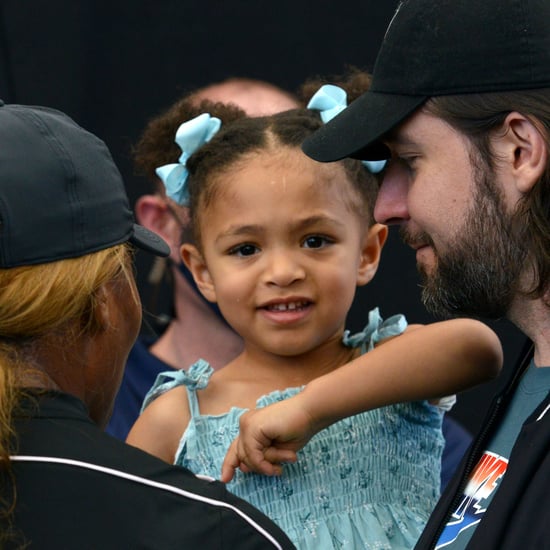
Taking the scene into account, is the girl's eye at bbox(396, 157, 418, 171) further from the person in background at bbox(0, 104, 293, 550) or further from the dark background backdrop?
the dark background backdrop

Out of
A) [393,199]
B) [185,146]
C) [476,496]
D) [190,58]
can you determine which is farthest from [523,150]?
[190,58]

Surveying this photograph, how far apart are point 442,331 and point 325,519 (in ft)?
1.46

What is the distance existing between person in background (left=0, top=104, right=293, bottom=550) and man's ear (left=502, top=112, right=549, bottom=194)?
62 cm

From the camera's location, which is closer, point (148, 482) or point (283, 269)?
point (148, 482)

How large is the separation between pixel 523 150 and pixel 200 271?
97cm

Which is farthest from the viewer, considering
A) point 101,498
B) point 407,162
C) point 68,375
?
point 407,162

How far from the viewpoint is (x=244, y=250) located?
2406 millimetres

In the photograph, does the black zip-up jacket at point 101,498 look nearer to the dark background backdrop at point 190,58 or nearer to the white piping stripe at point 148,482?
the white piping stripe at point 148,482

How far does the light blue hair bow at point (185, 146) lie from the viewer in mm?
2539

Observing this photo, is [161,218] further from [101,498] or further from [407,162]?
[101,498]

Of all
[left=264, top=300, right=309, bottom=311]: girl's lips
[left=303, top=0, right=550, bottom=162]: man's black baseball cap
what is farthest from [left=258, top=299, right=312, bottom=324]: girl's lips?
[left=303, top=0, right=550, bottom=162]: man's black baseball cap

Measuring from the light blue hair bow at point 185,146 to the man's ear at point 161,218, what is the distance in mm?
772

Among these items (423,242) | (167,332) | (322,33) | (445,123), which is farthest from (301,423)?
(322,33)

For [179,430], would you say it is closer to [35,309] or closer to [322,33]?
[35,309]
